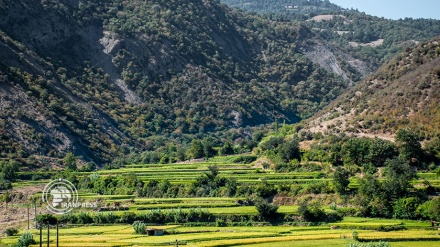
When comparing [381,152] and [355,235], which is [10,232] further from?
[381,152]

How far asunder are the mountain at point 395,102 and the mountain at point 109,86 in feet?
158

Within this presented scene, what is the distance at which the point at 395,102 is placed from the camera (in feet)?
331

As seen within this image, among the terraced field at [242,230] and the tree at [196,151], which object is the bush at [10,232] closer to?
the terraced field at [242,230]

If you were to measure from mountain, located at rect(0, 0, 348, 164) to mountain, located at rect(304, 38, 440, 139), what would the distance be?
48.0 metres

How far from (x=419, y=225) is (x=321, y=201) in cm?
1447

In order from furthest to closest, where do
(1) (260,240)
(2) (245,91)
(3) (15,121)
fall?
(2) (245,91) < (3) (15,121) < (1) (260,240)

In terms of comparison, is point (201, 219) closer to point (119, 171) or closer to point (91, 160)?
point (119, 171)

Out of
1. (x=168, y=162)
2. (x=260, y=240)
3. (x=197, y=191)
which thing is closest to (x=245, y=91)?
(x=168, y=162)

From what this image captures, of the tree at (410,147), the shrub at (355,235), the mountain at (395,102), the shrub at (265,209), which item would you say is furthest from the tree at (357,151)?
the shrub at (355,235)

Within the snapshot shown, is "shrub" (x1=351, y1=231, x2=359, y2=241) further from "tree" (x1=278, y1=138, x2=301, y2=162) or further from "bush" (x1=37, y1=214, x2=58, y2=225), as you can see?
"tree" (x1=278, y1=138, x2=301, y2=162)

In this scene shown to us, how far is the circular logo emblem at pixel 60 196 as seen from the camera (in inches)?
3088

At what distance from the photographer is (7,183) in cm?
9250

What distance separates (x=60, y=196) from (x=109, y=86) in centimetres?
8293

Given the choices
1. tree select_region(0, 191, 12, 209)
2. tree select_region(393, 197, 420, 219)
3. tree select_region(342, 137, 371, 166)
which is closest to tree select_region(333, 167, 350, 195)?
tree select_region(393, 197, 420, 219)
